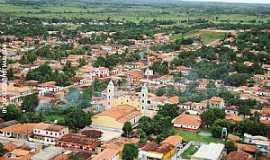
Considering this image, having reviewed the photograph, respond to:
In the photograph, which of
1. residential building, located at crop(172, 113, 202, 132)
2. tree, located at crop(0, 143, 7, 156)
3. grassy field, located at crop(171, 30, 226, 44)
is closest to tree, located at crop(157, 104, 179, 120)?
residential building, located at crop(172, 113, 202, 132)

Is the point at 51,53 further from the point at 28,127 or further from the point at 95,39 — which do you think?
the point at 28,127

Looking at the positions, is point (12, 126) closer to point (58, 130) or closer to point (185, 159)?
point (58, 130)

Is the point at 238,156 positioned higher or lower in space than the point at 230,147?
higher

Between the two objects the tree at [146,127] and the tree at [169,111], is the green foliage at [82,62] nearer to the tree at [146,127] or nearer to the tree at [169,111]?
the tree at [169,111]

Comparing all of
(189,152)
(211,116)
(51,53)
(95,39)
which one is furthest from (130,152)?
(95,39)

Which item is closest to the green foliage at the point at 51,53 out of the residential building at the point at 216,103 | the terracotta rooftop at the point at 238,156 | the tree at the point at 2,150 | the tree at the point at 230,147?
the residential building at the point at 216,103

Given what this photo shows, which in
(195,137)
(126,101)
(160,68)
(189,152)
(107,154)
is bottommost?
(195,137)

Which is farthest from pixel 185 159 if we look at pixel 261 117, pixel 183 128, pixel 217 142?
pixel 261 117
